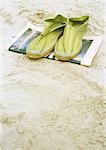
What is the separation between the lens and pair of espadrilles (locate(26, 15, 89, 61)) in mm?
1520

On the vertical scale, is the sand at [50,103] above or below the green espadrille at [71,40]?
below

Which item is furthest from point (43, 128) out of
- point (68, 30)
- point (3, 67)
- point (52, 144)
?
point (68, 30)

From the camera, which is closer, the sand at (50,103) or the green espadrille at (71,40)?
the sand at (50,103)

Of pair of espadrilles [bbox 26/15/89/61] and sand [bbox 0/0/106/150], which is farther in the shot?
pair of espadrilles [bbox 26/15/89/61]

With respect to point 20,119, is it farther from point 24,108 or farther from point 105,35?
point 105,35

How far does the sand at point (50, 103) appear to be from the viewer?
1090mm

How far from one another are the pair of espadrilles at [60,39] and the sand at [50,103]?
0.05 m

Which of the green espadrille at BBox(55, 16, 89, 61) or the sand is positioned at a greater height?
the green espadrille at BBox(55, 16, 89, 61)

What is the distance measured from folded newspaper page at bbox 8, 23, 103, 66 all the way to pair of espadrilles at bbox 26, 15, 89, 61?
0.10 ft

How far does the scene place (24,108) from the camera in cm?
123

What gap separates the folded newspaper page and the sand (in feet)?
0.11

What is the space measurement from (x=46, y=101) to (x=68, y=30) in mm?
546

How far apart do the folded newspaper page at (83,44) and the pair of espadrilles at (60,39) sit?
3 cm

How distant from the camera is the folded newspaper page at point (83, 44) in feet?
4.97
